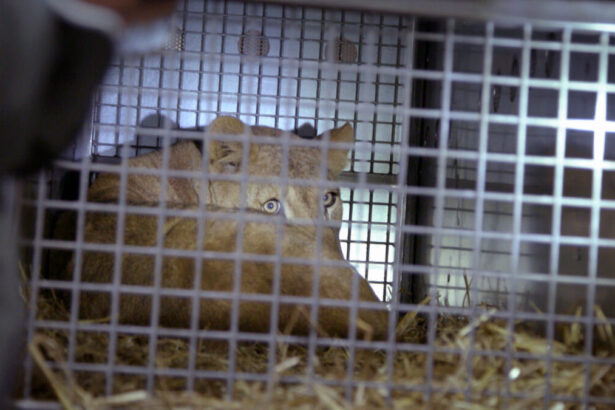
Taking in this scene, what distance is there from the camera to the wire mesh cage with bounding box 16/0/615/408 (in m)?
1.47

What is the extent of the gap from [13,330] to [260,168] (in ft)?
6.57

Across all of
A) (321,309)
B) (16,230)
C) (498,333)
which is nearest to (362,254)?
(321,309)

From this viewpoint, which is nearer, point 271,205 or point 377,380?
point 377,380

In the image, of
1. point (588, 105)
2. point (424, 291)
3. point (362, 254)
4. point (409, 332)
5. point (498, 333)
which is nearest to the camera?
point (498, 333)

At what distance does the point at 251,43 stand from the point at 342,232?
3.93 ft

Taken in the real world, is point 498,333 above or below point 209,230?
below

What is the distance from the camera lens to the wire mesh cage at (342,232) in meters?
1.47

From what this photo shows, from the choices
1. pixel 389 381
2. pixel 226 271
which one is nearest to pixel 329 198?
pixel 226 271

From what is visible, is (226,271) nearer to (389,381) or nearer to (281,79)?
(389,381)

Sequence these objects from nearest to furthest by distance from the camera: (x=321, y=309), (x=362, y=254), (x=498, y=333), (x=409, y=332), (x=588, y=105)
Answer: (x=498, y=333)
(x=321, y=309)
(x=588, y=105)
(x=409, y=332)
(x=362, y=254)

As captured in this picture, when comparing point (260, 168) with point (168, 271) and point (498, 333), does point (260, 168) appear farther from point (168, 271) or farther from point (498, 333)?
point (498, 333)

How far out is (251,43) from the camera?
3.31m

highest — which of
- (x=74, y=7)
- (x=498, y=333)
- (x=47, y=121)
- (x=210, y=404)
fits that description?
(x=74, y=7)

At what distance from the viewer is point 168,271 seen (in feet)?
7.28
